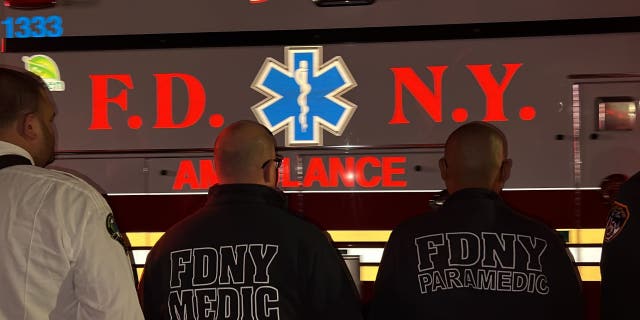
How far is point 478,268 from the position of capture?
2.23 meters

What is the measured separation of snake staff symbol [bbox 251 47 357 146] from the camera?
4.20 meters

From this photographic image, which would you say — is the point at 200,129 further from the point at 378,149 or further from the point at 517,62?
the point at 517,62

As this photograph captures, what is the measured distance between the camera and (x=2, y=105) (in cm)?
191

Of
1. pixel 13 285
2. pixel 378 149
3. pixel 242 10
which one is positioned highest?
pixel 242 10

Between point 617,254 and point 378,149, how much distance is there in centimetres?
207

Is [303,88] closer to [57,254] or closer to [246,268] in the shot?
[246,268]

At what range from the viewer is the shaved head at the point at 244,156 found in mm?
2385

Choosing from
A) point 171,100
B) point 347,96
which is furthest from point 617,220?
point 171,100

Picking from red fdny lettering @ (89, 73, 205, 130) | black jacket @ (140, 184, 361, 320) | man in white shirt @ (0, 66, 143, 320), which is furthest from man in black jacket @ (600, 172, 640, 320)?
red fdny lettering @ (89, 73, 205, 130)

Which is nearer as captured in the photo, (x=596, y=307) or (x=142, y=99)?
(x=596, y=307)

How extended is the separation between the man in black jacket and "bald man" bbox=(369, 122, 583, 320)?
3.9 inches

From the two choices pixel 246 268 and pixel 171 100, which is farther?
pixel 171 100

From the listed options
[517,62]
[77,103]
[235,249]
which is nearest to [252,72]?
[77,103]

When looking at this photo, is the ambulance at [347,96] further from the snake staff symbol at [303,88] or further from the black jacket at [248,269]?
the black jacket at [248,269]
